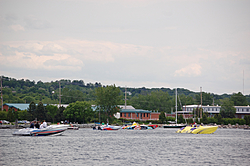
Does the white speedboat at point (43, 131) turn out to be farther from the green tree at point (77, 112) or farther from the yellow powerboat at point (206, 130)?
the green tree at point (77, 112)

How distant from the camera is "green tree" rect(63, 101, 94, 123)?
4774 inches

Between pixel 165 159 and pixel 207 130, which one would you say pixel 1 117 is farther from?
pixel 165 159

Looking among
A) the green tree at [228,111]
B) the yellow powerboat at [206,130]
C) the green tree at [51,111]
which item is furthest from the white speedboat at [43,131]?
the green tree at [228,111]

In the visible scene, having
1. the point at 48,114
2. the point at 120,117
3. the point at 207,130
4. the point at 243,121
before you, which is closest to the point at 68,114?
the point at 48,114

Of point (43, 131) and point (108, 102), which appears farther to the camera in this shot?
point (108, 102)

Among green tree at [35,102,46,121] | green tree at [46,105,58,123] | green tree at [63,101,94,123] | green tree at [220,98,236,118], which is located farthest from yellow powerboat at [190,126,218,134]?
green tree at [220,98,236,118]

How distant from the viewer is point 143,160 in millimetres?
31828

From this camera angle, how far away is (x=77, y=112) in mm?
120875

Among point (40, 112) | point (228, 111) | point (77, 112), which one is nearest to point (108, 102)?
point (77, 112)

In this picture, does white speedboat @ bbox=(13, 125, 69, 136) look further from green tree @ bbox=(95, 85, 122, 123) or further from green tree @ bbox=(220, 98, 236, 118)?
green tree @ bbox=(220, 98, 236, 118)

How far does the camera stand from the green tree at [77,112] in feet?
398

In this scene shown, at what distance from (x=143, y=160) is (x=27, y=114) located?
8881 cm

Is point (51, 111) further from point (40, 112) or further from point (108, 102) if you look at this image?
point (108, 102)

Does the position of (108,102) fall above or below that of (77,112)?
above
